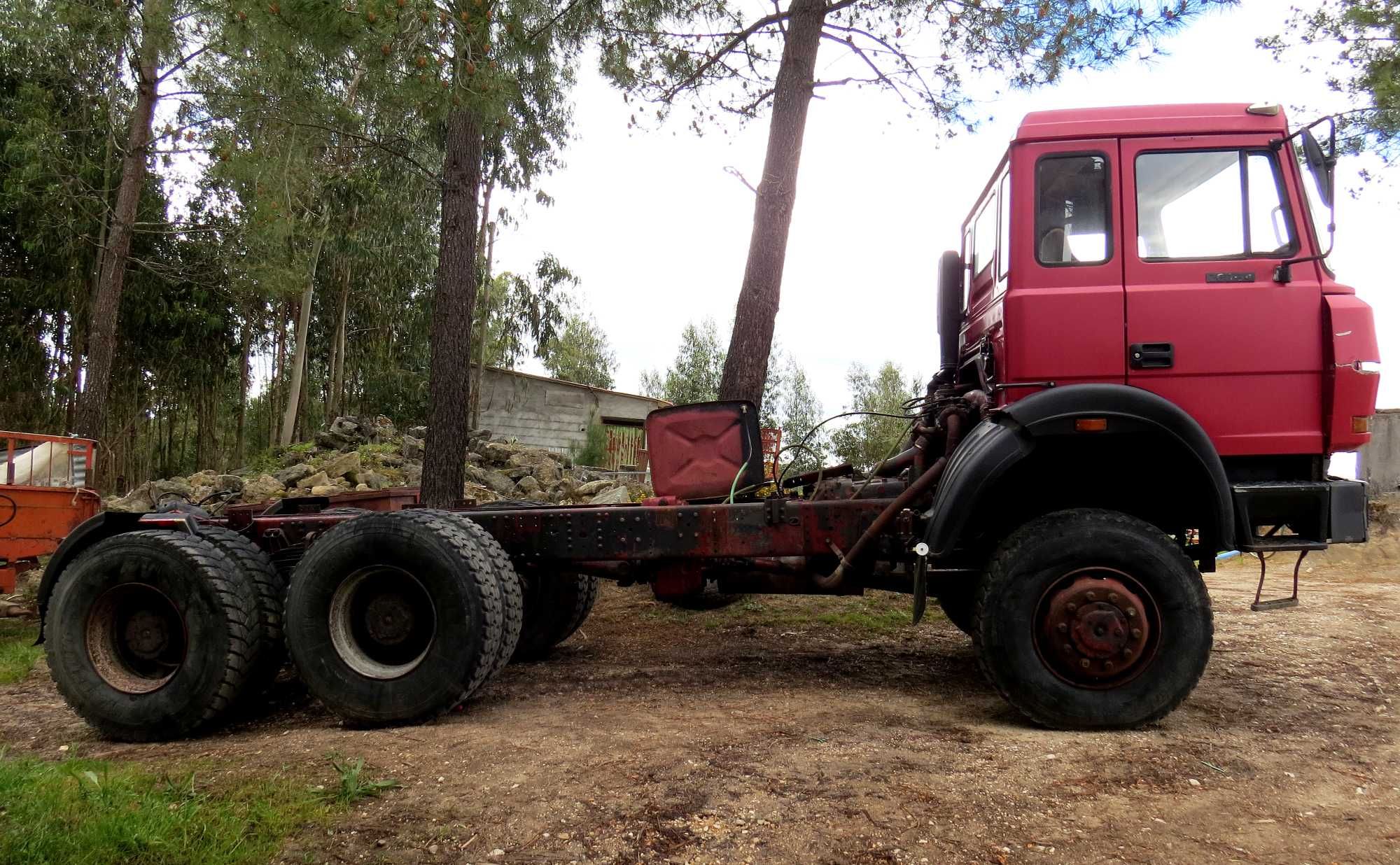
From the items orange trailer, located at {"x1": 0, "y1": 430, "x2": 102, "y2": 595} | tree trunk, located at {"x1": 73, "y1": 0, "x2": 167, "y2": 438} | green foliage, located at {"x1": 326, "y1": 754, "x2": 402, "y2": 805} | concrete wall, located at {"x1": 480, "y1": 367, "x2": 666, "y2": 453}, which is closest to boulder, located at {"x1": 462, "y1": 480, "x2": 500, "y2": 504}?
orange trailer, located at {"x1": 0, "y1": 430, "x2": 102, "y2": 595}

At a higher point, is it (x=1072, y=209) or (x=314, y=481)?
(x=1072, y=209)

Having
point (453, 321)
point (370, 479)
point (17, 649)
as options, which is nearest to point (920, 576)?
point (453, 321)

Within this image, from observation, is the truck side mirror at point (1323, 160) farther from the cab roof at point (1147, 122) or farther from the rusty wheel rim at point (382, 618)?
the rusty wheel rim at point (382, 618)

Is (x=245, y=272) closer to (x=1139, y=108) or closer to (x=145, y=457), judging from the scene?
(x=145, y=457)

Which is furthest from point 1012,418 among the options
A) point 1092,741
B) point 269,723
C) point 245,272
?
point 245,272

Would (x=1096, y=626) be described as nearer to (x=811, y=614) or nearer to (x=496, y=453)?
(x=811, y=614)

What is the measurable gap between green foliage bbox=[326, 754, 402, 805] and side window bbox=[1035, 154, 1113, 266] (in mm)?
3506

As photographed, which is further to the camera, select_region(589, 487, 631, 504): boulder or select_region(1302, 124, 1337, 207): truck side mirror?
select_region(589, 487, 631, 504): boulder

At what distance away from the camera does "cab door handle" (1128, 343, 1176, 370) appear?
396 centimetres

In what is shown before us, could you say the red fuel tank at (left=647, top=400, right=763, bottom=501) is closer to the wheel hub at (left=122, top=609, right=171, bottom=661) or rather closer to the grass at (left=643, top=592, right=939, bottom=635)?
the grass at (left=643, top=592, right=939, bottom=635)

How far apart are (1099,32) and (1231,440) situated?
14.4 ft

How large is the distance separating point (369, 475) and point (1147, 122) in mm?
13169

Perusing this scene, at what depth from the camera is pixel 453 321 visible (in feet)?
26.0

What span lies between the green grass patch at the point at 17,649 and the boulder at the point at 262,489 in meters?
5.57
